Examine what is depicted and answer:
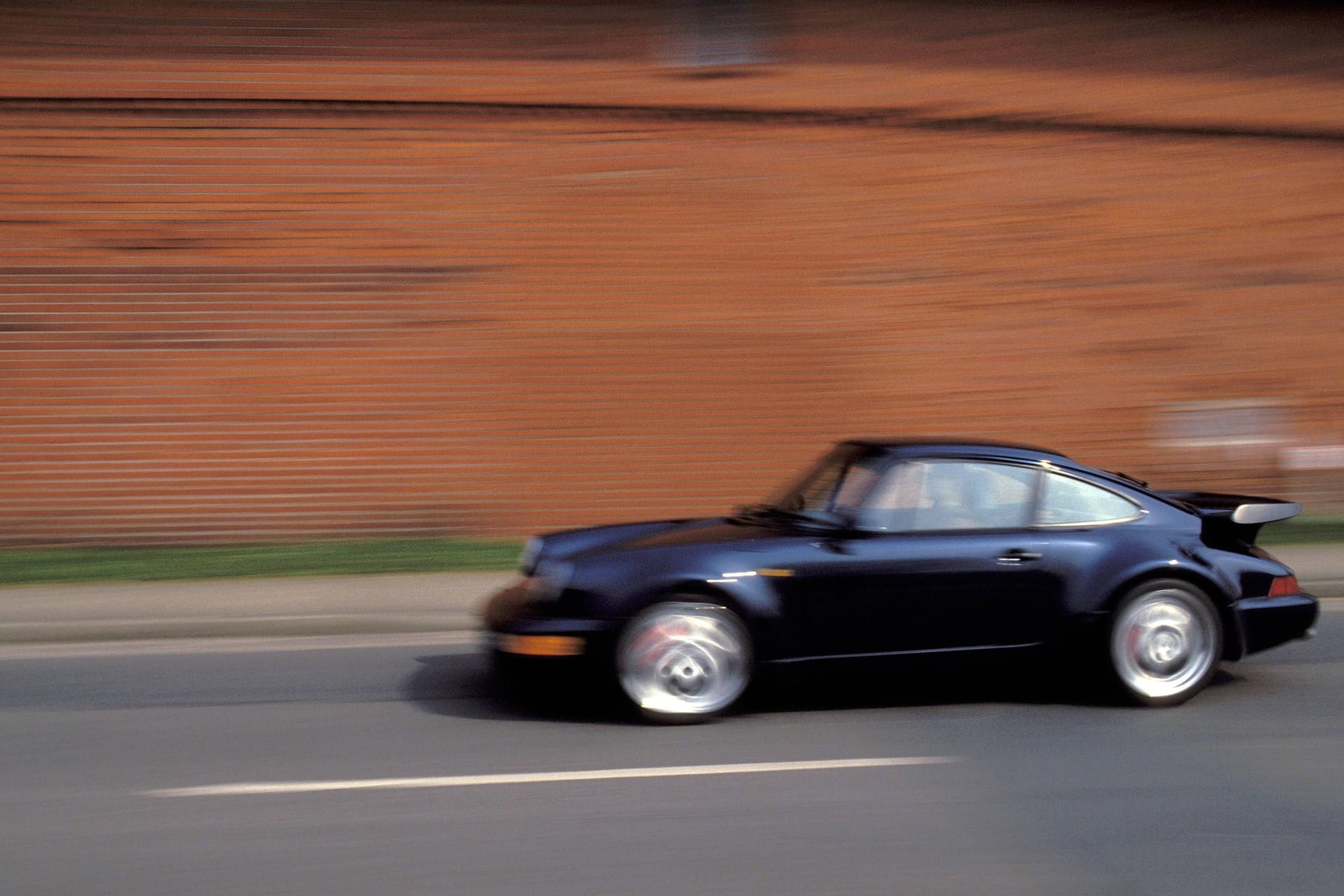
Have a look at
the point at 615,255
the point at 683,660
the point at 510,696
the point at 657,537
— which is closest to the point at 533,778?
the point at 683,660

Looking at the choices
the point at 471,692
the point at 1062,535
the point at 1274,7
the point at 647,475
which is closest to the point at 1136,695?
the point at 1062,535

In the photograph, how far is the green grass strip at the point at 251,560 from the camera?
9039mm

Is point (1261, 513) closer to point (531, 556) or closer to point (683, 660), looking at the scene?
point (683, 660)

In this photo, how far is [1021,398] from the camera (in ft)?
37.6

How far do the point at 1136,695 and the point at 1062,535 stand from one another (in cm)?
78

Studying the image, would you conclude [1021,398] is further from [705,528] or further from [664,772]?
[664,772]

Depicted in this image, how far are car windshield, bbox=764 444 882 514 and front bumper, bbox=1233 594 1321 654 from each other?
1.78m

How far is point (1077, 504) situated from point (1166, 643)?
28.6 inches

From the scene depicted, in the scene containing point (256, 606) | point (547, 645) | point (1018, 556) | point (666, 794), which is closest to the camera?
point (666, 794)

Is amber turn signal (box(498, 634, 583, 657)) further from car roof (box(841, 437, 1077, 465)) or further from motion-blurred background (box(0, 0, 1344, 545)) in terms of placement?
motion-blurred background (box(0, 0, 1344, 545))

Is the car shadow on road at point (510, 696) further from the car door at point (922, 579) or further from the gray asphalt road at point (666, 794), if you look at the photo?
the car door at point (922, 579)

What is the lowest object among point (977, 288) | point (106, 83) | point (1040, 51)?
point (977, 288)

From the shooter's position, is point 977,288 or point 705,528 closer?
point 705,528

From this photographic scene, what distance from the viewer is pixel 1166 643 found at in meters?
5.63
